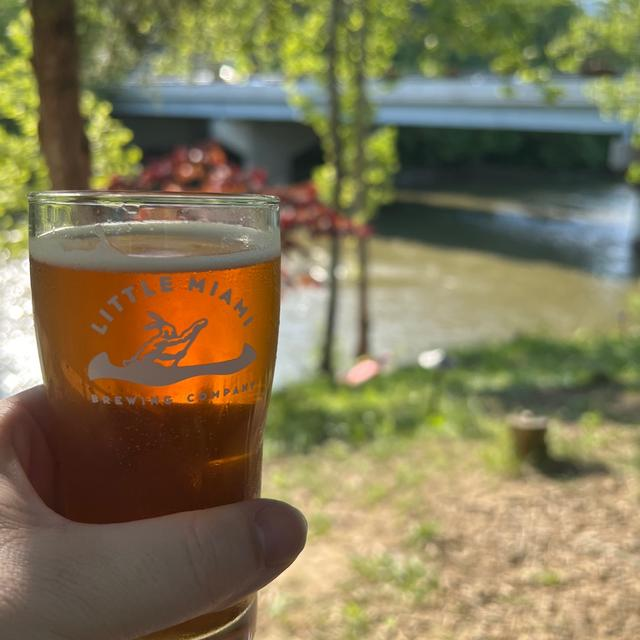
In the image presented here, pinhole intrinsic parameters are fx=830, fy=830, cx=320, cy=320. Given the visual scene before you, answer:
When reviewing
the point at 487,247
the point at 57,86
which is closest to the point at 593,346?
the point at 57,86

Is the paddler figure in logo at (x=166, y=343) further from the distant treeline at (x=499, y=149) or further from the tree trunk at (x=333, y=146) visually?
the distant treeline at (x=499, y=149)

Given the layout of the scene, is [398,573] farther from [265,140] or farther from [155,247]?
[265,140]

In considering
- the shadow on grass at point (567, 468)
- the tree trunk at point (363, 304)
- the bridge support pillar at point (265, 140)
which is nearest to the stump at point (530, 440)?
the shadow on grass at point (567, 468)

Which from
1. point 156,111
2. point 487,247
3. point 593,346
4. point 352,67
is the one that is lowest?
point 487,247

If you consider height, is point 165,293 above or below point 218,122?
above

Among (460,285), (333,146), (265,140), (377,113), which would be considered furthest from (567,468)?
(265,140)

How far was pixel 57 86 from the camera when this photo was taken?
147 inches

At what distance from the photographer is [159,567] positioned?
1.00 metres

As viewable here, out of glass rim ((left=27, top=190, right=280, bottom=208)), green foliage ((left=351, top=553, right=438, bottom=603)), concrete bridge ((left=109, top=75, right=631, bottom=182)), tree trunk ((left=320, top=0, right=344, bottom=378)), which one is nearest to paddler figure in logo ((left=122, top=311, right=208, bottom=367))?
glass rim ((left=27, top=190, right=280, bottom=208))

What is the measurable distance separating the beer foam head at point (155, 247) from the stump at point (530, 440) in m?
3.17

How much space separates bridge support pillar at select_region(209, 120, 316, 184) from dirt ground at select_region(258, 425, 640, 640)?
21911mm

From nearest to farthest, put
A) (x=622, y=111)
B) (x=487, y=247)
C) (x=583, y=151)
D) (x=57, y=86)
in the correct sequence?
(x=57, y=86), (x=622, y=111), (x=487, y=247), (x=583, y=151)

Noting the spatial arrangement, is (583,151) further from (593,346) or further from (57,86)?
(57,86)

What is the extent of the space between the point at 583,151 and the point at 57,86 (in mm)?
36304
